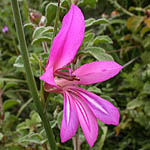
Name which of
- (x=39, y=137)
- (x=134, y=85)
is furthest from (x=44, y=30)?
(x=134, y=85)

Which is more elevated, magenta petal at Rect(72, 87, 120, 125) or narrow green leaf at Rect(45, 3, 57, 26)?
narrow green leaf at Rect(45, 3, 57, 26)

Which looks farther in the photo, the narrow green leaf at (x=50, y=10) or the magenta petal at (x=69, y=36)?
the narrow green leaf at (x=50, y=10)

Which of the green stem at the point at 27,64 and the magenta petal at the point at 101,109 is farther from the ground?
the green stem at the point at 27,64

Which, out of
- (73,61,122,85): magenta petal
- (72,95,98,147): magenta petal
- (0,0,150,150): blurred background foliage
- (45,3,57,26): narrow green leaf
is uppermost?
(45,3,57,26): narrow green leaf

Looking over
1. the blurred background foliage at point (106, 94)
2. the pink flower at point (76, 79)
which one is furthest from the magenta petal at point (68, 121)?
the blurred background foliage at point (106, 94)

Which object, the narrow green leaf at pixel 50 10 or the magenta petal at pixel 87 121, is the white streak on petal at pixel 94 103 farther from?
the narrow green leaf at pixel 50 10

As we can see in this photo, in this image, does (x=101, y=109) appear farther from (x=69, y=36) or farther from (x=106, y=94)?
(x=106, y=94)

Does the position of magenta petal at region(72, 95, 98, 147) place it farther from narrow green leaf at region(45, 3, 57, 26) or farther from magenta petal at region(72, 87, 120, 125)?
narrow green leaf at region(45, 3, 57, 26)

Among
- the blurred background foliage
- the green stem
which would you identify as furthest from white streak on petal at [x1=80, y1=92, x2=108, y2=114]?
the blurred background foliage
